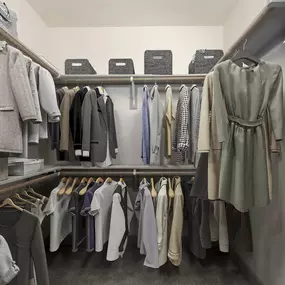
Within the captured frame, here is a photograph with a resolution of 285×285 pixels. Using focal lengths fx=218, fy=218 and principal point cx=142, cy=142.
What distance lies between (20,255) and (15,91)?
98 cm

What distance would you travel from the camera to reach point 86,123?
6.97ft

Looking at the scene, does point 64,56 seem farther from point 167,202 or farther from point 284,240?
point 284,240

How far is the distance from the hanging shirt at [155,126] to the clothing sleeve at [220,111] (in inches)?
38.0

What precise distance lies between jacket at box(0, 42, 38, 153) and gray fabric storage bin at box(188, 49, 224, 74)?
1.74m

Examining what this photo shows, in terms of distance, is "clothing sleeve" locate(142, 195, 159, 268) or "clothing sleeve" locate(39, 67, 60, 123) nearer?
"clothing sleeve" locate(39, 67, 60, 123)

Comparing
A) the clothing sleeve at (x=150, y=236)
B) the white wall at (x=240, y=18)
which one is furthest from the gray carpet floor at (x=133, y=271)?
the white wall at (x=240, y=18)

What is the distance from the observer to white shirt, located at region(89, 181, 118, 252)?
1.90 m

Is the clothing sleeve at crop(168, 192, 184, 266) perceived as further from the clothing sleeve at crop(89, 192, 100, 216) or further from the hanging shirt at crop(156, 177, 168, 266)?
the clothing sleeve at crop(89, 192, 100, 216)

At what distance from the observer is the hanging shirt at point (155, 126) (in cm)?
218

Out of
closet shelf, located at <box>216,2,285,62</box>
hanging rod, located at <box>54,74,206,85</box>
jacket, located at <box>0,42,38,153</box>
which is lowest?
jacket, located at <box>0,42,38,153</box>

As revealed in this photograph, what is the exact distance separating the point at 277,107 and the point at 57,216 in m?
1.87

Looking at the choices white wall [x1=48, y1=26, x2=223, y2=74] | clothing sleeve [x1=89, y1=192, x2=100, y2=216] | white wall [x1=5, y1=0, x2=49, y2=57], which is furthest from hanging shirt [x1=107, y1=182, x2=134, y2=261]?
white wall [x1=5, y1=0, x2=49, y2=57]

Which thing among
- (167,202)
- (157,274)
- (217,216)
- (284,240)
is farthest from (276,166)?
(157,274)

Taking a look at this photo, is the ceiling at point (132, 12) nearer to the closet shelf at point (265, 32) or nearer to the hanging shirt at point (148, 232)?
the closet shelf at point (265, 32)
